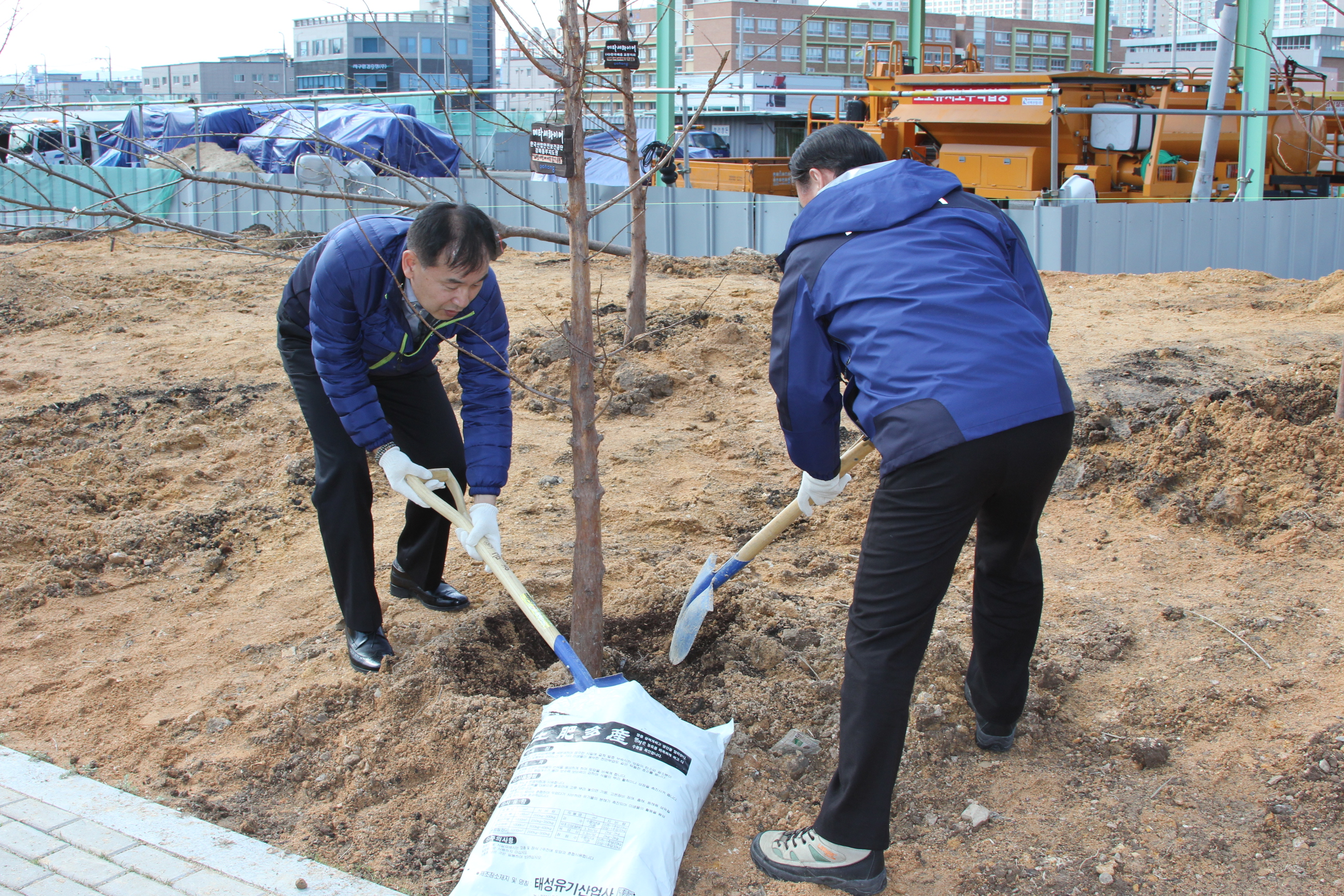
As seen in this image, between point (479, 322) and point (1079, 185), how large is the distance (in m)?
9.20

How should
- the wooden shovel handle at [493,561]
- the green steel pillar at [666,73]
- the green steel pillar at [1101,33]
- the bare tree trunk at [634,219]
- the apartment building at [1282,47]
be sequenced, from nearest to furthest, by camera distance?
1. the wooden shovel handle at [493,561]
2. the bare tree trunk at [634,219]
3. the green steel pillar at [666,73]
4. the green steel pillar at [1101,33]
5. the apartment building at [1282,47]

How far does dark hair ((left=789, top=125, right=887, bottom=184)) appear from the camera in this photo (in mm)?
2314

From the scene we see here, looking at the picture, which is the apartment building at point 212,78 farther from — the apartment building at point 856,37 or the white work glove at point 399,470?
the white work glove at point 399,470

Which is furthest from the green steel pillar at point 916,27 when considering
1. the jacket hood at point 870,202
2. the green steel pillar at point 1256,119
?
the jacket hood at point 870,202

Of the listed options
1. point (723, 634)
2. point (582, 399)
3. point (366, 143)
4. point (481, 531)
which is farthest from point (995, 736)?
point (366, 143)

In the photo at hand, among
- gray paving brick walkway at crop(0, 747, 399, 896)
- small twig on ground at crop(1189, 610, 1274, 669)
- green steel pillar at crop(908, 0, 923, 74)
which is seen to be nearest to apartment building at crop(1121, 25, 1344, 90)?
green steel pillar at crop(908, 0, 923, 74)

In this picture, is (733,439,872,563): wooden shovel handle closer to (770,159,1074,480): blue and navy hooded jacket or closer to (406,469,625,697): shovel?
(770,159,1074,480): blue and navy hooded jacket

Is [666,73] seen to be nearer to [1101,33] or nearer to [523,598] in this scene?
[1101,33]

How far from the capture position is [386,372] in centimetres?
329

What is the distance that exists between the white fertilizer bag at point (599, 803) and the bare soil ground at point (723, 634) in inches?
7.3

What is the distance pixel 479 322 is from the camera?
3.15 meters

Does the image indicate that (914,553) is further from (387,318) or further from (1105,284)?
(1105,284)

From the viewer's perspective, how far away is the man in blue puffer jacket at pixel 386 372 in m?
2.87

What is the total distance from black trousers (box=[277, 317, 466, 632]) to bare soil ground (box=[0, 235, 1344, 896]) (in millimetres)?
277
